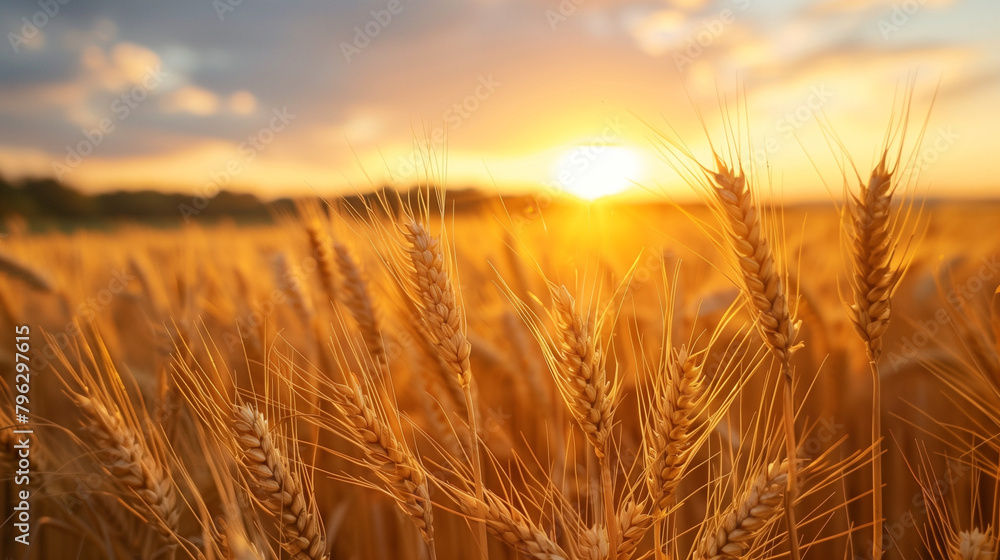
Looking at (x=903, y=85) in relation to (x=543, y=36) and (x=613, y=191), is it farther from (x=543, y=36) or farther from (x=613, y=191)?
(x=543, y=36)

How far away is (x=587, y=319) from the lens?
728 millimetres

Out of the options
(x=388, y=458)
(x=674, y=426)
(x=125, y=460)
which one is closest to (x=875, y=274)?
(x=674, y=426)

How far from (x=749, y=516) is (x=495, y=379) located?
752mm

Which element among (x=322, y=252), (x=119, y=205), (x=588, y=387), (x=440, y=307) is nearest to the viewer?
(x=588, y=387)

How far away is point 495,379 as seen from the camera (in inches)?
55.3

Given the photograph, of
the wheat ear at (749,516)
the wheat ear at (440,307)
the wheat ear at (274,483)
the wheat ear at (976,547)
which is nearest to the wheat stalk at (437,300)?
the wheat ear at (440,307)

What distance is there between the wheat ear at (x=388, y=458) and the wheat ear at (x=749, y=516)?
1.33 feet

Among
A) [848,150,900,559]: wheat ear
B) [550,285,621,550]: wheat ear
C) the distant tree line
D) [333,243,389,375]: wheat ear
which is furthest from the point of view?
the distant tree line

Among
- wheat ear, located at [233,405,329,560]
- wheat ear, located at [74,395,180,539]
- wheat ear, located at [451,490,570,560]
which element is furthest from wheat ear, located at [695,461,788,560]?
wheat ear, located at [74,395,180,539]

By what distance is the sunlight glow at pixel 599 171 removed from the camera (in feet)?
4.61

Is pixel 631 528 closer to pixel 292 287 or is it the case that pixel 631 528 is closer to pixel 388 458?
pixel 388 458

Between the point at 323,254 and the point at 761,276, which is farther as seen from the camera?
the point at 323,254

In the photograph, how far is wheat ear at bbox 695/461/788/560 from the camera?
2.45ft

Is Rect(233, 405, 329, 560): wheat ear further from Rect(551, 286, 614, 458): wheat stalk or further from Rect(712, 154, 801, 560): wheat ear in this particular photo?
Rect(712, 154, 801, 560): wheat ear
